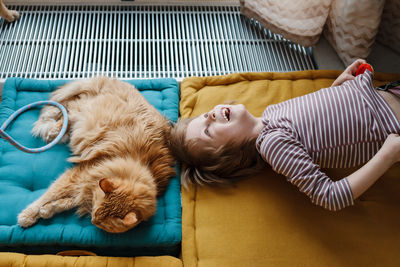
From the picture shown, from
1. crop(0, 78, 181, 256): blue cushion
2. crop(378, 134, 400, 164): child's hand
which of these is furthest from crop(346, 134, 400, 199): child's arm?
crop(0, 78, 181, 256): blue cushion

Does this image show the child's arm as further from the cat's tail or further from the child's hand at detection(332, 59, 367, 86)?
the cat's tail

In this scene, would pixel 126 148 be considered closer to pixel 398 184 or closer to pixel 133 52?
pixel 133 52

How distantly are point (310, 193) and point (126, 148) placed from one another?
72 cm

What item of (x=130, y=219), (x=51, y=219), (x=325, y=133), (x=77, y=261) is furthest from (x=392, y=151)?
(x=51, y=219)

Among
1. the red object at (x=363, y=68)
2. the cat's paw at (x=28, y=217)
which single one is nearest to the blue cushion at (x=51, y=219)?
the cat's paw at (x=28, y=217)

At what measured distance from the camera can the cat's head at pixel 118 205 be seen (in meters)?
1.09

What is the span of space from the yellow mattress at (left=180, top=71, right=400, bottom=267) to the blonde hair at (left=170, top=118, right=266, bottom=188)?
5 cm

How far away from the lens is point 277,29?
1893mm

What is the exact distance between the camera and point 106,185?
1.08 metres

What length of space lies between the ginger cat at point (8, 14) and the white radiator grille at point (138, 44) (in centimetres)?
3

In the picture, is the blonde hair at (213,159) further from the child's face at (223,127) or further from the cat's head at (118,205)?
the cat's head at (118,205)

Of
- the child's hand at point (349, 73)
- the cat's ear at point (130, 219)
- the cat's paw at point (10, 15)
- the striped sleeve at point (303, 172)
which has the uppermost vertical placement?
the cat's paw at point (10, 15)

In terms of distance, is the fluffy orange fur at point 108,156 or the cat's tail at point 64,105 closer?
the fluffy orange fur at point 108,156

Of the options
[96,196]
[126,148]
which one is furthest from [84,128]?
[96,196]
